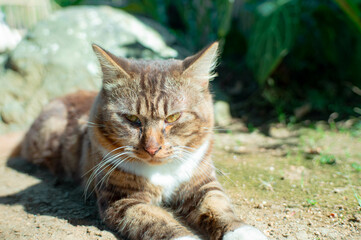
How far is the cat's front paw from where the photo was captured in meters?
1.97

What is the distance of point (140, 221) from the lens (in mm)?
2137

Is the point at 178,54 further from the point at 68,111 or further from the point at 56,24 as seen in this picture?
the point at 68,111

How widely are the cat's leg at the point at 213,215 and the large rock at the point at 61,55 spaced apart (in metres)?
2.78

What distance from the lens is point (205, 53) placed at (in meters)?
2.31

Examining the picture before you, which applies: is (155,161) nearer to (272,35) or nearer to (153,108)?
(153,108)

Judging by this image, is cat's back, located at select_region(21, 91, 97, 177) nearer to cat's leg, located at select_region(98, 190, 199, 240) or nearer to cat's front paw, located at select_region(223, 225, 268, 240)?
cat's leg, located at select_region(98, 190, 199, 240)

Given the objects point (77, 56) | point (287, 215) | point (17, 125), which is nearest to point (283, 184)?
point (287, 215)

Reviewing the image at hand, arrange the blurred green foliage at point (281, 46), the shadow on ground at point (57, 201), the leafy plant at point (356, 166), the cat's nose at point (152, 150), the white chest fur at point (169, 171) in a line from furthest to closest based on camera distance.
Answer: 1. the blurred green foliage at point (281, 46)
2. the leafy plant at point (356, 166)
3. the shadow on ground at point (57, 201)
4. the white chest fur at point (169, 171)
5. the cat's nose at point (152, 150)

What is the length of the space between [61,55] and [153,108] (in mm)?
3156

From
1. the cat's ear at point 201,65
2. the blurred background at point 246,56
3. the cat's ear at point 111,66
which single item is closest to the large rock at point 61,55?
the blurred background at point 246,56

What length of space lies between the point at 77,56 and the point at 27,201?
265 centimetres

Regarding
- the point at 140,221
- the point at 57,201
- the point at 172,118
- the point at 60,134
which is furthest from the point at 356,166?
the point at 60,134

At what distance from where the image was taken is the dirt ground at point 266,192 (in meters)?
2.24

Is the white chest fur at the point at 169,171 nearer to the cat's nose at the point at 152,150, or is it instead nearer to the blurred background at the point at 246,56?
the cat's nose at the point at 152,150
